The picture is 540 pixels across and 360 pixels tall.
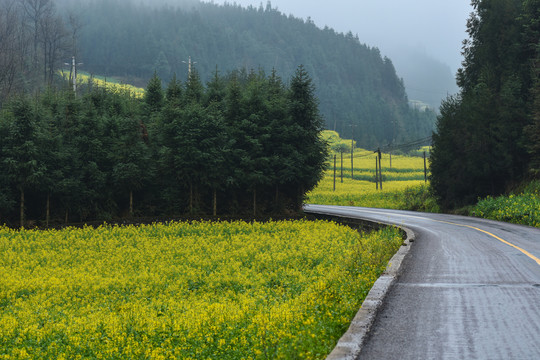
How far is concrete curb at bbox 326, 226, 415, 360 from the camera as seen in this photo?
5.46 meters

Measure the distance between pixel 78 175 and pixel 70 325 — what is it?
23432 millimetres

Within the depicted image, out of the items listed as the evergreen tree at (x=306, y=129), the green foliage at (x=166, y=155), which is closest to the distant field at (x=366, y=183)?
the evergreen tree at (x=306, y=129)

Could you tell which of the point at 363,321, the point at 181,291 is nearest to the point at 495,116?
the point at 181,291

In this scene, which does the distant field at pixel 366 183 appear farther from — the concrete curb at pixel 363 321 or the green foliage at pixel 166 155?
the concrete curb at pixel 363 321

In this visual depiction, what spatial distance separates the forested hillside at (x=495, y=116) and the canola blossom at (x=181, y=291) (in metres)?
12.8

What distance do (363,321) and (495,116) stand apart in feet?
101

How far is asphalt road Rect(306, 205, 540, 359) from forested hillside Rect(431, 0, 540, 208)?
65.9 feet

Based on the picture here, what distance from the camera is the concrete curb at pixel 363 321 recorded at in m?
5.46

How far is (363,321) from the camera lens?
6656 mm

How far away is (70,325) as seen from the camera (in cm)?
1055

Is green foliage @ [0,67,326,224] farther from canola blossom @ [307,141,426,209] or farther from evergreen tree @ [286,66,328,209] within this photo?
canola blossom @ [307,141,426,209]

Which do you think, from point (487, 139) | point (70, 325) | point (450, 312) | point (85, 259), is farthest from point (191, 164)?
point (450, 312)

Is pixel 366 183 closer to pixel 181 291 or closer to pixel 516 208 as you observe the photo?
pixel 516 208

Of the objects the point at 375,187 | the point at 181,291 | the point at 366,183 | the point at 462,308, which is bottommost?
the point at 181,291
